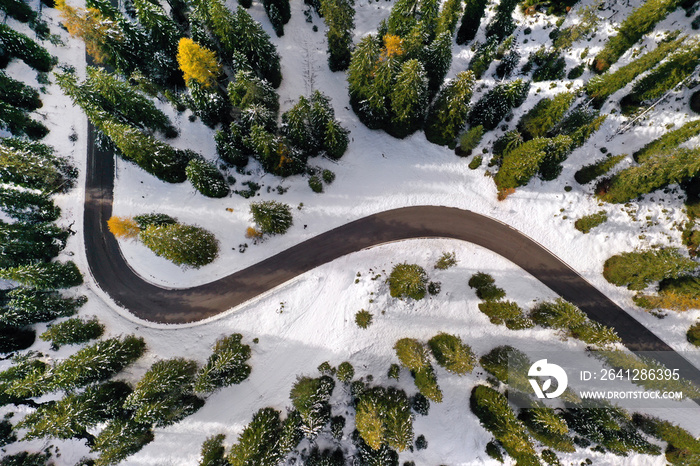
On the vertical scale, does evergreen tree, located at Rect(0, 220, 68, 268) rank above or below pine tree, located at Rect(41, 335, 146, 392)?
above

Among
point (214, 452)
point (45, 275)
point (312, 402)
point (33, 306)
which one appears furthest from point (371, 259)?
point (33, 306)

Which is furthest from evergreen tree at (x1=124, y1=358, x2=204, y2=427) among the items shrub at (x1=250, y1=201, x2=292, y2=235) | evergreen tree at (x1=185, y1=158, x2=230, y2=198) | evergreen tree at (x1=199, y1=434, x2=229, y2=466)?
evergreen tree at (x1=185, y1=158, x2=230, y2=198)

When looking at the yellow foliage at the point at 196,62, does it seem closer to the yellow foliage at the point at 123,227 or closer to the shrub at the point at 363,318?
the yellow foliage at the point at 123,227

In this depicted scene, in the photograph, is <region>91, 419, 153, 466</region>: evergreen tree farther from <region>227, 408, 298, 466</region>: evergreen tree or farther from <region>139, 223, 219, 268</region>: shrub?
<region>139, 223, 219, 268</region>: shrub

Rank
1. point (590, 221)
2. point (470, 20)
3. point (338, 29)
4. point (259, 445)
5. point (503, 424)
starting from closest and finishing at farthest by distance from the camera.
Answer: point (259, 445) < point (503, 424) < point (590, 221) < point (338, 29) < point (470, 20)

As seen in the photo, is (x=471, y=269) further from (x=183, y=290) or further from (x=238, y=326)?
(x=183, y=290)

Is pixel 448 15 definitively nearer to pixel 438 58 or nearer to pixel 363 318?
pixel 438 58
